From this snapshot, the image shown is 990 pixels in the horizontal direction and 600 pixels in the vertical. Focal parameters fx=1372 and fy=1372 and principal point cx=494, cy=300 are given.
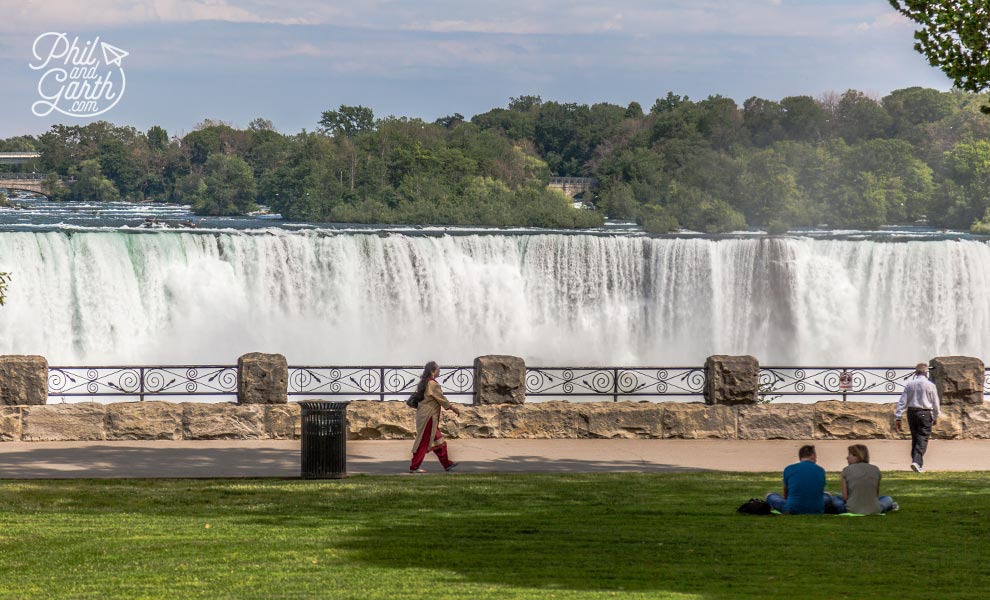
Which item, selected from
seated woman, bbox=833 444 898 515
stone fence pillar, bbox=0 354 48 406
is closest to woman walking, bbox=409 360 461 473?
seated woman, bbox=833 444 898 515

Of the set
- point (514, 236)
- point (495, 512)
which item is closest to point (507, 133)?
point (514, 236)

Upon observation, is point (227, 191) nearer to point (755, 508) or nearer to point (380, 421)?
point (380, 421)

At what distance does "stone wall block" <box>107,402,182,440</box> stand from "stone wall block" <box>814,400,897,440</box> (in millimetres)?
8987

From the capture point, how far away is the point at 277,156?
92.6 metres

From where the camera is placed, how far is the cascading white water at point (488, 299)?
1336 inches

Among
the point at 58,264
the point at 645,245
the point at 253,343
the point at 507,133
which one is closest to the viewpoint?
the point at 58,264

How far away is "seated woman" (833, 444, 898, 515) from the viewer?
489 inches

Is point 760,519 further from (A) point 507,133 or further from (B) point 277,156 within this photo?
(A) point 507,133

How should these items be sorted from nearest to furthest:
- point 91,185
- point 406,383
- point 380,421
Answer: point 380,421, point 406,383, point 91,185

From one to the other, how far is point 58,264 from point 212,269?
389cm

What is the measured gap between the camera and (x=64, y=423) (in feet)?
60.8

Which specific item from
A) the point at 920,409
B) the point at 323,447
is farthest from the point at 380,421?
the point at 920,409

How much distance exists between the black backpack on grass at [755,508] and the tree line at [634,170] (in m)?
60.9

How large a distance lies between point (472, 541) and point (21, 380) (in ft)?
31.2
